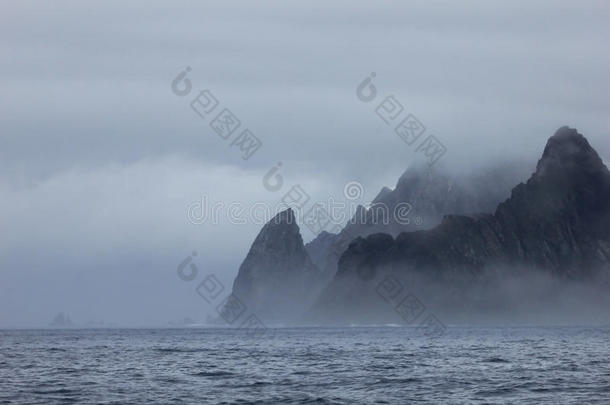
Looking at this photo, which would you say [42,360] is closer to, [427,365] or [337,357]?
[337,357]

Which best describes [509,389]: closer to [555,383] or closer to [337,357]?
[555,383]

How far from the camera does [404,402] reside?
77500mm

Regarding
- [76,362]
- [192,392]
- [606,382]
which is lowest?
[606,382]

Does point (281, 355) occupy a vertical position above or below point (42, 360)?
below

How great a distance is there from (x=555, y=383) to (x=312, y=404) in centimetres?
2397

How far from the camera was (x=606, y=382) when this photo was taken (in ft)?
292

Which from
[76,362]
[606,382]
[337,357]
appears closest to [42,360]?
[76,362]

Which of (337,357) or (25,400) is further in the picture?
(337,357)

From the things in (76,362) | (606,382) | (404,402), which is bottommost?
(606,382)

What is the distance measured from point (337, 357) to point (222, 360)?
48.3 ft

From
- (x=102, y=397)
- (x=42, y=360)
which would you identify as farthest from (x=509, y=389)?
(x=42, y=360)

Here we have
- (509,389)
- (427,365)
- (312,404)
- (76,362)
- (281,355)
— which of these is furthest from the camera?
(281,355)

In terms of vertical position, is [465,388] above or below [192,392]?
below

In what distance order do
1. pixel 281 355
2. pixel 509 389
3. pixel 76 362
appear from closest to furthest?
pixel 509 389, pixel 76 362, pixel 281 355
